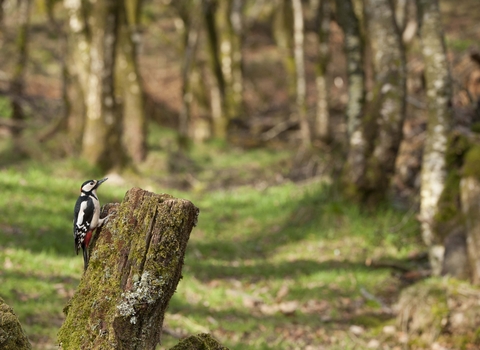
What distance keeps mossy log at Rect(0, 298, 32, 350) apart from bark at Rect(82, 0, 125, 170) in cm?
1045

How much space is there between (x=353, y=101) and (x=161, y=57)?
21.7 meters

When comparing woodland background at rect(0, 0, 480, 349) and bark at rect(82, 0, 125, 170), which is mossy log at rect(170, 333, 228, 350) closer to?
woodland background at rect(0, 0, 480, 349)

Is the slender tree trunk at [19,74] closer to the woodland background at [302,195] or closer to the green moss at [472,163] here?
the woodland background at [302,195]

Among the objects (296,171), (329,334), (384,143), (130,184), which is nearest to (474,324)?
(329,334)

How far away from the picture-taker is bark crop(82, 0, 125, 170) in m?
13.3

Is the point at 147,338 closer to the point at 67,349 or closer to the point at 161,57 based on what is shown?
the point at 67,349

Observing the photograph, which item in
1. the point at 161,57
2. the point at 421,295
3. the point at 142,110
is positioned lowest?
the point at 421,295

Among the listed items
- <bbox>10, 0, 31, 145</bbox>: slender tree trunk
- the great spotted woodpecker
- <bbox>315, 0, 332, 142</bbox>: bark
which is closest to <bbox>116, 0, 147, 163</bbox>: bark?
<bbox>10, 0, 31, 145</bbox>: slender tree trunk

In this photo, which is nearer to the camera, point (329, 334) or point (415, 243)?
point (329, 334)

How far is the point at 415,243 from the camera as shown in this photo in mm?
9766

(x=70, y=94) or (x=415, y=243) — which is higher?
(x=70, y=94)

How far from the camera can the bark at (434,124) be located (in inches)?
331

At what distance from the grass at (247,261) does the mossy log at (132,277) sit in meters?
2.67

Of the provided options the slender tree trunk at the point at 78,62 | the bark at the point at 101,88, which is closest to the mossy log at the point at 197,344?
the bark at the point at 101,88
